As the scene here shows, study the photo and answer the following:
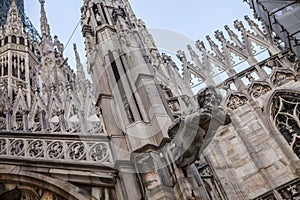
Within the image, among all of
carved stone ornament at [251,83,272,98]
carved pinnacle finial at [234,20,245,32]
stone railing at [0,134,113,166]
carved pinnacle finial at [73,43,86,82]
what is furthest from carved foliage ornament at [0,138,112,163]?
carved pinnacle finial at [73,43,86,82]

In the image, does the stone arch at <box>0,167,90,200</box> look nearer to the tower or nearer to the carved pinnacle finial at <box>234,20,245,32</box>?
the carved pinnacle finial at <box>234,20,245,32</box>

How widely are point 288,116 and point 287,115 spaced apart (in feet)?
0.10

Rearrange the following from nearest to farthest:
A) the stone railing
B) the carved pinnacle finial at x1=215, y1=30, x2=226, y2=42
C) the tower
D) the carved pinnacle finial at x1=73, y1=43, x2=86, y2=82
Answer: the stone railing → the carved pinnacle finial at x1=215, y1=30, x2=226, y2=42 → the carved pinnacle finial at x1=73, y1=43, x2=86, y2=82 → the tower

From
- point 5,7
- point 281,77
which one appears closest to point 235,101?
point 281,77

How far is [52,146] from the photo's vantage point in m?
5.76

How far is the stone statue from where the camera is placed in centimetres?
447

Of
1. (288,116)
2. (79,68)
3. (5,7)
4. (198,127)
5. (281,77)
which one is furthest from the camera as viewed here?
(5,7)

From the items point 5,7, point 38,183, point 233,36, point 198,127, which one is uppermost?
point 5,7

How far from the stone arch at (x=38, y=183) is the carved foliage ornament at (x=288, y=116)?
16.4 feet

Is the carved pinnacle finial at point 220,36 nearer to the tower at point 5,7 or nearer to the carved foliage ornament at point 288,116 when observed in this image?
the carved foliage ornament at point 288,116

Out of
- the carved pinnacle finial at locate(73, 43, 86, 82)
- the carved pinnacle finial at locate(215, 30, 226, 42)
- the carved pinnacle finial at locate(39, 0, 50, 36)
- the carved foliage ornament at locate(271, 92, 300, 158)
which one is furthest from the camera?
the carved pinnacle finial at locate(39, 0, 50, 36)

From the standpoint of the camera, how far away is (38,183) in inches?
209

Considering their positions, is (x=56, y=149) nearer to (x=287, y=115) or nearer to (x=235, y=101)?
(x=235, y=101)

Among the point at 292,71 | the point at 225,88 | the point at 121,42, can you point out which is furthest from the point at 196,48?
the point at 121,42
